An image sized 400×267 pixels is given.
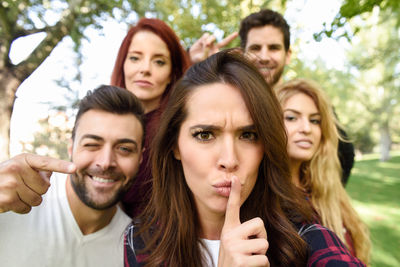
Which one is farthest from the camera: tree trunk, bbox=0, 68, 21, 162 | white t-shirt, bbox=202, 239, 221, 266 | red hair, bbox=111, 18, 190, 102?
tree trunk, bbox=0, 68, 21, 162

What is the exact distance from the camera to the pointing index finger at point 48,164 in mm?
1639

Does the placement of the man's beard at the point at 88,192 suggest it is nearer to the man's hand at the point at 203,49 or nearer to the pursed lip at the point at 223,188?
the pursed lip at the point at 223,188

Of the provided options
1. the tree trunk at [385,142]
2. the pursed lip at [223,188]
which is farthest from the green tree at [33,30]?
the tree trunk at [385,142]

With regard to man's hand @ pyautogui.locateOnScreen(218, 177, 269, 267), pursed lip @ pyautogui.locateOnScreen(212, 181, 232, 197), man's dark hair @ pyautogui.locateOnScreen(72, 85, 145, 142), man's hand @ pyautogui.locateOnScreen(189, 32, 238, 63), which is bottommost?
man's hand @ pyautogui.locateOnScreen(218, 177, 269, 267)

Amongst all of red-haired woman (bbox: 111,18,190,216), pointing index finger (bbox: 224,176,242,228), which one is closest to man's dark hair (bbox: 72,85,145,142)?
red-haired woman (bbox: 111,18,190,216)

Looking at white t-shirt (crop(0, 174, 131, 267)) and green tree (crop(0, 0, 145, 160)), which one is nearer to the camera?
white t-shirt (crop(0, 174, 131, 267))

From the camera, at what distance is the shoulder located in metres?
1.61

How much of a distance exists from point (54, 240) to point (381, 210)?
369 inches

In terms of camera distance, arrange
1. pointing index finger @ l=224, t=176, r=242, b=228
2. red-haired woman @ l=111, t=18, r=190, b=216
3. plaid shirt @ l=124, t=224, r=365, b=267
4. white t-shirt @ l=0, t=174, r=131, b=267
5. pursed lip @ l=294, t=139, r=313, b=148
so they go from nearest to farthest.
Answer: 1. pointing index finger @ l=224, t=176, r=242, b=228
2. plaid shirt @ l=124, t=224, r=365, b=267
3. white t-shirt @ l=0, t=174, r=131, b=267
4. pursed lip @ l=294, t=139, r=313, b=148
5. red-haired woman @ l=111, t=18, r=190, b=216

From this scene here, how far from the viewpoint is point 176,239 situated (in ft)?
6.56

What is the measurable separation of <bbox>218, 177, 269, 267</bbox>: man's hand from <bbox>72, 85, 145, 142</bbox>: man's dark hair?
170 cm

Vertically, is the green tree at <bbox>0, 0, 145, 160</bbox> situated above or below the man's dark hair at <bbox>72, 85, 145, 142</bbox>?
above

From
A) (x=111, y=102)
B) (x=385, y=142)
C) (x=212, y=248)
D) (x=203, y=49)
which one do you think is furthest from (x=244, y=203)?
(x=385, y=142)

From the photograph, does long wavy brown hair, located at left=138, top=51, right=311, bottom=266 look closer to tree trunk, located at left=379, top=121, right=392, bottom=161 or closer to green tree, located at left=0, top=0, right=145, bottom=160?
green tree, located at left=0, top=0, right=145, bottom=160
